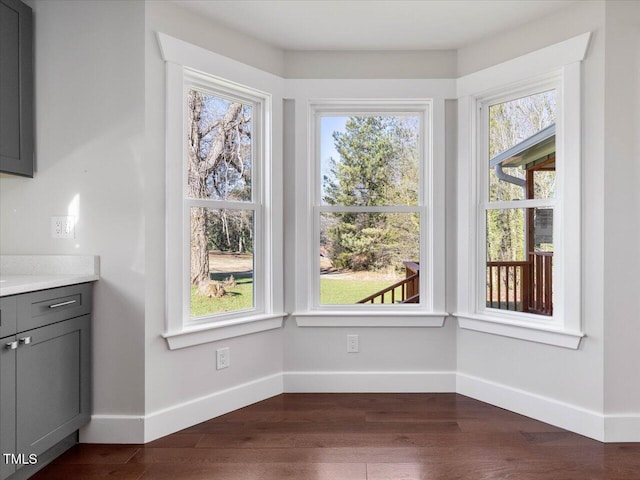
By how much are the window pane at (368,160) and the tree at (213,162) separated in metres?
0.62

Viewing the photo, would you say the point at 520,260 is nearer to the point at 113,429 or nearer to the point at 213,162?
the point at 213,162

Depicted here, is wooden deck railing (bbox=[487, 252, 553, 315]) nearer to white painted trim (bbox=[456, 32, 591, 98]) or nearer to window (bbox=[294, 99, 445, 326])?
window (bbox=[294, 99, 445, 326])

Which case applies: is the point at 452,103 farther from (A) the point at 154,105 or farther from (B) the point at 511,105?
(A) the point at 154,105

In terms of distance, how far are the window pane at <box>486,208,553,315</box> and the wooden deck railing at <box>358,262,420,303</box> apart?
510mm

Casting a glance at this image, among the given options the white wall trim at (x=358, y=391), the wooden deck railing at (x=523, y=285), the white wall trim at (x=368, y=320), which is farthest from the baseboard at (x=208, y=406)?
the wooden deck railing at (x=523, y=285)

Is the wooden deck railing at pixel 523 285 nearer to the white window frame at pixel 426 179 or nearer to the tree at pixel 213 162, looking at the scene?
the white window frame at pixel 426 179

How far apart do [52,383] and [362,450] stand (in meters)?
1.60

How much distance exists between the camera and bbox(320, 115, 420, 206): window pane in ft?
11.4

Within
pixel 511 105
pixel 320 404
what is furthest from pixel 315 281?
pixel 511 105

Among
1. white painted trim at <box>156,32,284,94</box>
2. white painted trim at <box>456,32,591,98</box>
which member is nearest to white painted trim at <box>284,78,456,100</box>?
white painted trim at <box>456,32,591,98</box>

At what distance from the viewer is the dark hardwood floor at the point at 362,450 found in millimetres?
2221

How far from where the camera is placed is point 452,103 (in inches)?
132

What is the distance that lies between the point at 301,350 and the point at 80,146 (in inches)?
78.0

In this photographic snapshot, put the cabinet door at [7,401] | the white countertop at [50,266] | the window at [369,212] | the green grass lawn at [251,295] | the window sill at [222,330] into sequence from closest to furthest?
the cabinet door at [7,401] < the white countertop at [50,266] < the window sill at [222,330] < the green grass lawn at [251,295] < the window at [369,212]
